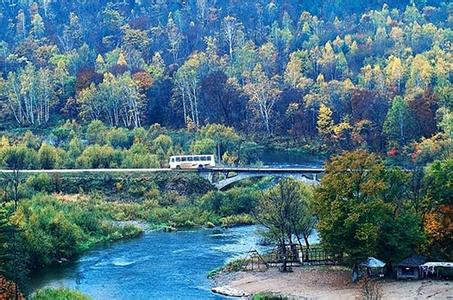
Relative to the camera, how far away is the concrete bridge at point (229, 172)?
249 ft

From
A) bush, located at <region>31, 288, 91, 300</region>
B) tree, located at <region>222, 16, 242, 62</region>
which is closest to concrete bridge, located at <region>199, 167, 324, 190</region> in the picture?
bush, located at <region>31, 288, 91, 300</region>

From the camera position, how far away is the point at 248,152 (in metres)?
98.4

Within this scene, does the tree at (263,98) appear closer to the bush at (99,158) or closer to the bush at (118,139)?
the bush at (118,139)

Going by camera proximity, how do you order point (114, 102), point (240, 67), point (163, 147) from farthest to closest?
point (240, 67)
point (114, 102)
point (163, 147)

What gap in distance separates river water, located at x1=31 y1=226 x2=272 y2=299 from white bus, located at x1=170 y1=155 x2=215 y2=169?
17216mm

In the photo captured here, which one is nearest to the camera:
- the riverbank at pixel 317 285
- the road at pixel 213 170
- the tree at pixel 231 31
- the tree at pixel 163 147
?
the riverbank at pixel 317 285

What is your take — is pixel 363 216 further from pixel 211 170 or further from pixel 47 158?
pixel 47 158


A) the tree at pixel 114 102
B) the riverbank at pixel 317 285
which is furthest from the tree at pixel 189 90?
the riverbank at pixel 317 285

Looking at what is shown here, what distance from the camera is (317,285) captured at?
46.5 meters

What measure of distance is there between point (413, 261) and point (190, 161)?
131 feet

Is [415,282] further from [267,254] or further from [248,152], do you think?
[248,152]

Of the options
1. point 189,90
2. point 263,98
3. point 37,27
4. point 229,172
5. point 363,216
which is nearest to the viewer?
point 363,216

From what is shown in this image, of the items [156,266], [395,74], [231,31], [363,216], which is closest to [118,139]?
[395,74]

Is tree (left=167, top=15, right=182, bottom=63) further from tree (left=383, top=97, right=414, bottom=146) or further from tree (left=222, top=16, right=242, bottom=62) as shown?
tree (left=383, top=97, right=414, bottom=146)
